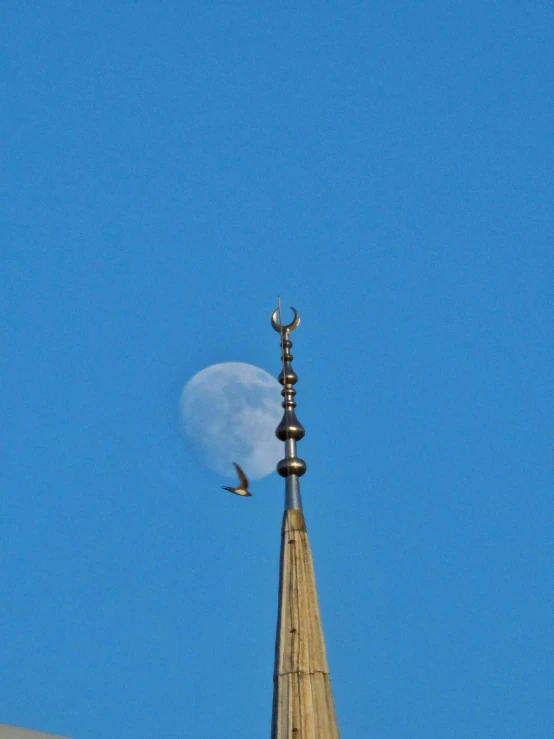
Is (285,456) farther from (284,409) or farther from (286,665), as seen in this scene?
(286,665)

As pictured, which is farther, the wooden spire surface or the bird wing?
the bird wing

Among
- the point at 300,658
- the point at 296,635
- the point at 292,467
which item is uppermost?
the point at 292,467

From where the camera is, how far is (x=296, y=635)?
684 inches

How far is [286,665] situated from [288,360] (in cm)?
530

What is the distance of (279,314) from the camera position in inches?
843

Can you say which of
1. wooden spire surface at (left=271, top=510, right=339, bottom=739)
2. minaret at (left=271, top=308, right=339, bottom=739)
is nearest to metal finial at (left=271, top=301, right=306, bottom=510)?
minaret at (left=271, top=308, right=339, bottom=739)

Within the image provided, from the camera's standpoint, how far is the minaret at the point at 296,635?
16.5 metres

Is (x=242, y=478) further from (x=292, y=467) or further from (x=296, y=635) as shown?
(x=296, y=635)

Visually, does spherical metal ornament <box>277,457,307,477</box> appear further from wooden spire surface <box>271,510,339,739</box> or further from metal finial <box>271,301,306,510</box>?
wooden spire surface <box>271,510,339,739</box>

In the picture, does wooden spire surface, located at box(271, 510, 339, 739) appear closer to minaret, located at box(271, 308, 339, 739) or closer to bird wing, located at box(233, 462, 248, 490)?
minaret, located at box(271, 308, 339, 739)

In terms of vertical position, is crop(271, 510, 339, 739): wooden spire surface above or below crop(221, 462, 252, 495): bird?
below

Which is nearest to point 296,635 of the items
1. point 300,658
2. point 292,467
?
point 300,658

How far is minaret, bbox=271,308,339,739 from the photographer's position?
54.1 ft

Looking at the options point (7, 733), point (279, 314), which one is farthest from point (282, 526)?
point (7, 733)
